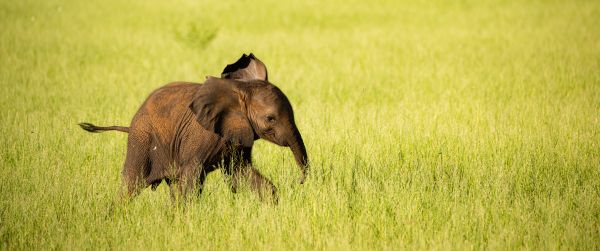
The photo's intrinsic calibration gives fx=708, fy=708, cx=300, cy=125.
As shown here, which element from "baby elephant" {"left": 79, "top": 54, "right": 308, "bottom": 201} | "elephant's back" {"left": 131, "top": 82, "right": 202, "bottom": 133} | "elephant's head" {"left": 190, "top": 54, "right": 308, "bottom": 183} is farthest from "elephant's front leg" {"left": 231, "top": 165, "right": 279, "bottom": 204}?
"elephant's back" {"left": 131, "top": 82, "right": 202, "bottom": 133}

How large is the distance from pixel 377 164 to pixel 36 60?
9.15 meters

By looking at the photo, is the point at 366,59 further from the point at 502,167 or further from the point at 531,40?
the point at 502,167

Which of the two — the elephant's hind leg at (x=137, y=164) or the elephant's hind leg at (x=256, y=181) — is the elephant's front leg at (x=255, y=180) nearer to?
the elephant's hind leg at (x=256, y=181)

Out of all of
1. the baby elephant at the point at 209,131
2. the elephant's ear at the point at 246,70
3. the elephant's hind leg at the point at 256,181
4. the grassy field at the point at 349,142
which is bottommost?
the grassy field at the point at 349,142

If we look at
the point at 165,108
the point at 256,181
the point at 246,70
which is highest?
the point at 246,70

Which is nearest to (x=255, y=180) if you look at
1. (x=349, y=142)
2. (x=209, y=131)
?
(x=209, y=131)

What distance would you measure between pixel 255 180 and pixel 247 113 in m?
0.58

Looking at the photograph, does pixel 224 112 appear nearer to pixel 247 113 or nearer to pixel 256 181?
pixel 247 113

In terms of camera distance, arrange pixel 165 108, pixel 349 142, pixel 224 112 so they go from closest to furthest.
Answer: pixel 224 112 < pixel 165 108 < pixel 349 142

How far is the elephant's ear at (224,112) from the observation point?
14.4ft

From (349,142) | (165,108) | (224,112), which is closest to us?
(224,112)

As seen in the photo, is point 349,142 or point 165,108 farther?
point 349,142

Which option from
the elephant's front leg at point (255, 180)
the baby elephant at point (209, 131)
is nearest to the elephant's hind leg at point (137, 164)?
the baby elephant at point (209, 131)

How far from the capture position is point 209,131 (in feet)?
14.8
